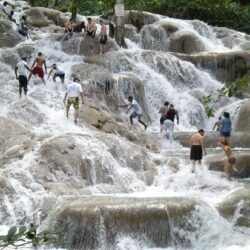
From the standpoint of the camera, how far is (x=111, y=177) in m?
13.0

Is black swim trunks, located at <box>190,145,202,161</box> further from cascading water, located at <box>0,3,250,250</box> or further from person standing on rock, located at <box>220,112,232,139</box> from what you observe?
person standing on rock, located at <box>220,112,232,139</box>

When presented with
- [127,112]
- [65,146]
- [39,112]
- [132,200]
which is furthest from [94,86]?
[132,200]

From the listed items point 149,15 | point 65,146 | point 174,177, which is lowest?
point 174,177

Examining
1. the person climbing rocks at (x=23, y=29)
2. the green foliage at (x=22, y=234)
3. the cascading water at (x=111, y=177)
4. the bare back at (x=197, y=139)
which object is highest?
the green foliage at (x=22, y=234)

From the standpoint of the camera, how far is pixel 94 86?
1869 centimetres

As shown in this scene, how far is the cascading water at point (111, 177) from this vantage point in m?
10.1

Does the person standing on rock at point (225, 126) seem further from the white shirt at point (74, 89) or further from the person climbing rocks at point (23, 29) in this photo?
the person climbing rocks at point (23, 29)

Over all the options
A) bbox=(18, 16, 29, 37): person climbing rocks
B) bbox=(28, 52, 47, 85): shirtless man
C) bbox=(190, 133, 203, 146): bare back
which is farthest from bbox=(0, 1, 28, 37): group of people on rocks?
bbox=(190, 133, 203, 146): bare back

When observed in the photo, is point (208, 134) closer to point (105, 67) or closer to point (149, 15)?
point (105, 67)

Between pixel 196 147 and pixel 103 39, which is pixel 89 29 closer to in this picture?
pixel 103 39

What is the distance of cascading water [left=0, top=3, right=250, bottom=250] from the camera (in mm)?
10125

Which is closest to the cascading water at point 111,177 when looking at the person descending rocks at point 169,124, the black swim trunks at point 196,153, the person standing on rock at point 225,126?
the person descending rocks at point 169,124

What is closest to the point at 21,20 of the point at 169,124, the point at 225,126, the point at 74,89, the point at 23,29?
the point at 23,29

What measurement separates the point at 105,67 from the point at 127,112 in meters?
3.15
